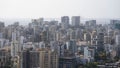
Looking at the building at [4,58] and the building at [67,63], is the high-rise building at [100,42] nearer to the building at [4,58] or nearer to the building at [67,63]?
the building at [67,63]

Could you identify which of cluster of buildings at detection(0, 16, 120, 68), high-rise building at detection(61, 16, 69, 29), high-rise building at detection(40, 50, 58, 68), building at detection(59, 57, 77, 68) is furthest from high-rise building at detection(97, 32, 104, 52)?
high-rise building at detection(40, 50, 58, 68)

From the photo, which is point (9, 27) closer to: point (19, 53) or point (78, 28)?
point (78, 28)

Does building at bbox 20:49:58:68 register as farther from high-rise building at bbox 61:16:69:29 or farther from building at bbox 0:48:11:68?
high-rise building at bbox 61:16:69:29

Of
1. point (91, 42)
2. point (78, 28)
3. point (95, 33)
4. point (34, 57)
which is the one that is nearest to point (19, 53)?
point (34, 57)

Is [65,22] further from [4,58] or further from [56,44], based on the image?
[4,58]

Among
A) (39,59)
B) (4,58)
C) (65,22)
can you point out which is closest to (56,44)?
(4,58)

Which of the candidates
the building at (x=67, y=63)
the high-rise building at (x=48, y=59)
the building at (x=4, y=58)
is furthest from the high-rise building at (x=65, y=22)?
the high-rise building at (x=48, y=59)

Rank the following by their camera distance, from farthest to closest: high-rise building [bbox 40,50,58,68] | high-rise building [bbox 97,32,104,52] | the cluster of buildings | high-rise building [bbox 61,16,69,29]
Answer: high-rise building [bbox 61,16,69,29] < high-rise building [bbox 97,32,104,52] < the cluster of buildings < high-rise building [bbox 40,50,58,68]

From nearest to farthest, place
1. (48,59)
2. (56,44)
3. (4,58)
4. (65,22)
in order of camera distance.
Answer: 1. (48,59)
2. (4,58)
3. (56,44)
4. (65,22)
